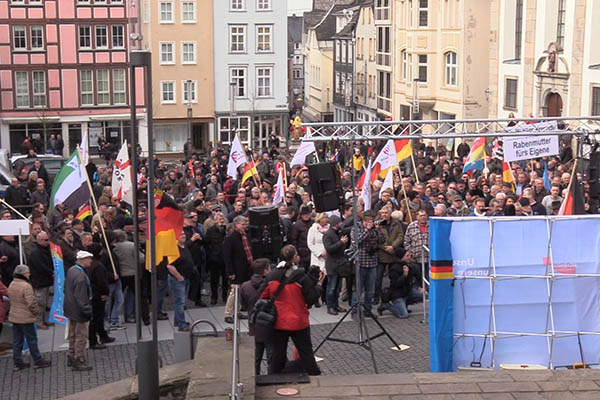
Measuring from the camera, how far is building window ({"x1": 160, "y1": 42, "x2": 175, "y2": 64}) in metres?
54.0

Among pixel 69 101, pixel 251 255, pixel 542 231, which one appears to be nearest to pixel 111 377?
pixel 251 255

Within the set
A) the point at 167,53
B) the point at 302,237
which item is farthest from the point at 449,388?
the point at 167,53

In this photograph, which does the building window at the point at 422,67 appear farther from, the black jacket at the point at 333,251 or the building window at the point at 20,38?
the black jacket at the point at 333,251

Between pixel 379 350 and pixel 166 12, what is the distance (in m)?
43.4

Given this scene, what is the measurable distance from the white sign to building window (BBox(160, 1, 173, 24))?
3822 cm

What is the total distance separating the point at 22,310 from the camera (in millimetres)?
12438

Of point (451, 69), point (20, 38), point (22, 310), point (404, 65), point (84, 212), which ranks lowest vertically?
point (22, 310)

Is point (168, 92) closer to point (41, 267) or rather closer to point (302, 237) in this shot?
point (302, 237)

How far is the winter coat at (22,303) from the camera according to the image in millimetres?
12398

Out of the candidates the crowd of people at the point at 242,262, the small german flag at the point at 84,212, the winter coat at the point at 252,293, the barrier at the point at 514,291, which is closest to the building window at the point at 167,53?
the crowd of people at the point at 242,262

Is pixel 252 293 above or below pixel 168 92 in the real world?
below

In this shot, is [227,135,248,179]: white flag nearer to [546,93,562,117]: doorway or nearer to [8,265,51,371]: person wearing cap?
[8,265,51,371]: person wearing cap

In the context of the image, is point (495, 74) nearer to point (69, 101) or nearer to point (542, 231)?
point (69, 101)

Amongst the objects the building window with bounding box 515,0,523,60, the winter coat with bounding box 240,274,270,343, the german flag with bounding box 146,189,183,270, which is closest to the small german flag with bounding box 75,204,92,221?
the german flag with bounding box 146,189,183,270
